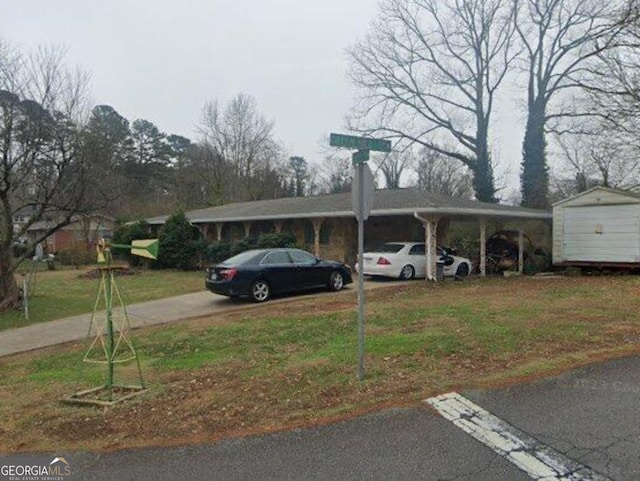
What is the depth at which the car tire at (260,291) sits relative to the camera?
541 inches

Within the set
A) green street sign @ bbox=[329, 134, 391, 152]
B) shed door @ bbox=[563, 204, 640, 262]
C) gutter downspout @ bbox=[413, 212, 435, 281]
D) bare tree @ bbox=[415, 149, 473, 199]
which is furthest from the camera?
bare tree @ bbox=[415, 149, 473, 199]

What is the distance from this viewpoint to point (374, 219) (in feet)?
69.6

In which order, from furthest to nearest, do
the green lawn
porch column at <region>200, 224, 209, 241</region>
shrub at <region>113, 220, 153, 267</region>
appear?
shrub at <region>113, 220, 153, 267</region>, porch column at <region>200, 224, 209, 241</region>, the green lawn

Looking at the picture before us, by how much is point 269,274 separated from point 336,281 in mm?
2454

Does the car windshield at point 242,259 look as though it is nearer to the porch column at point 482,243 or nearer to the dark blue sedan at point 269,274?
the dark blue sedan at point 269,274

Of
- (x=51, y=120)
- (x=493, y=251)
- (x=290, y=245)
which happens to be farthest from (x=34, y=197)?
(x=493, y=251)

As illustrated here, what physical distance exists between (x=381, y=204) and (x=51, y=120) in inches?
444

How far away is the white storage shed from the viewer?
1692cm

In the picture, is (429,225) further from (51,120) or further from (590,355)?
(51,120)

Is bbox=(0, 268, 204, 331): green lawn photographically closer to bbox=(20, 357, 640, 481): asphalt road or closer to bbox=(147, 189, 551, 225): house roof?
bbox=(147, 189, 551, 225): house roof

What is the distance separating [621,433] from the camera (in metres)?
4.09

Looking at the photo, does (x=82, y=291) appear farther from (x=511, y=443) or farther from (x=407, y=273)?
(x=511, y=443)

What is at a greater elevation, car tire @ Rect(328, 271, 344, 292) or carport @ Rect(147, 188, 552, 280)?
carport @ Rect(147, 188, 552, 280)

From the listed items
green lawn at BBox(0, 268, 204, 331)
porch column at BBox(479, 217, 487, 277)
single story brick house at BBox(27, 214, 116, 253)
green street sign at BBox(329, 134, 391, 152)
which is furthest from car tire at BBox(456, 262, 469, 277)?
single story brick house at BBox(27, 214, 116, 253)
